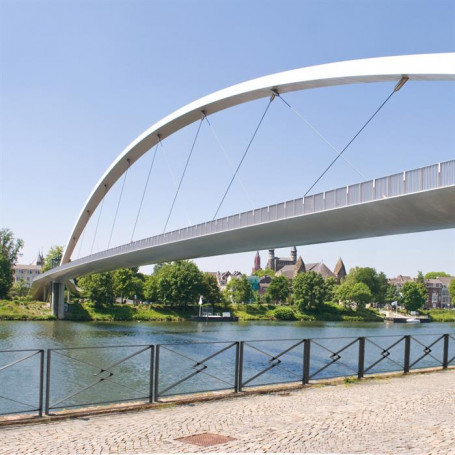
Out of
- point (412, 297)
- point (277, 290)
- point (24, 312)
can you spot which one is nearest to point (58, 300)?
point (24, 312)

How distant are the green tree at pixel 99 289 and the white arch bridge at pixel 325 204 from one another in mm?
24310

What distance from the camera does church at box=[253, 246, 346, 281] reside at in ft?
470

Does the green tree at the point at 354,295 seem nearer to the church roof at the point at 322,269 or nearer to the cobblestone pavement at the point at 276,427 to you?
the church roof at the point at 322,269

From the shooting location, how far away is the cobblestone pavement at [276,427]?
6.21m

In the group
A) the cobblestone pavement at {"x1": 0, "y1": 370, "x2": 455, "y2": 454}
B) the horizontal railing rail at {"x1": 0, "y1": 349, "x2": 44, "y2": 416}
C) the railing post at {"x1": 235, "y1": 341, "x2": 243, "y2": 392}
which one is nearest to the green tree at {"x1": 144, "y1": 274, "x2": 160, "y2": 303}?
the horizontal railing rail at {"x1": 0, "y1": 349, "x2": 44, "y2": 416}

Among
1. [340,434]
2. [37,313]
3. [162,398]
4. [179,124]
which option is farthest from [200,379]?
[37,313]

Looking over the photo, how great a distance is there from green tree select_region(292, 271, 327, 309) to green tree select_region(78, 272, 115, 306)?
83.8ft

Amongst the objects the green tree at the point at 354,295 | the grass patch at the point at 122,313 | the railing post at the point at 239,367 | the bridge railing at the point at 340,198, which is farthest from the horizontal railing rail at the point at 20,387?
the green tree at the point at 354,295

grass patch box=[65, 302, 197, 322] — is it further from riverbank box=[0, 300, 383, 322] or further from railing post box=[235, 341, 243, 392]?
railing post box=[235, 341, 243, 392]

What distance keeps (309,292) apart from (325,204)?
55617 millimetres

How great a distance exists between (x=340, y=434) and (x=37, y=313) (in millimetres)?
53362

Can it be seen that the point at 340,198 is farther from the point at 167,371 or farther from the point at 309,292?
the point at 309,292

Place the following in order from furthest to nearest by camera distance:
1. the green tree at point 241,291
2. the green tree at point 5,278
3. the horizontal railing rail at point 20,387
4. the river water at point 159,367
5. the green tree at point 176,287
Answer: the green tree at point 241,291 < the green tree at point 5,278 < the green tree at point 176,287 < the horizontal railing rail at point 20,387 < the river water at point 159,367

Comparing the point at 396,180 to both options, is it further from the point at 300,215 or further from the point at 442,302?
the point at 442,302
